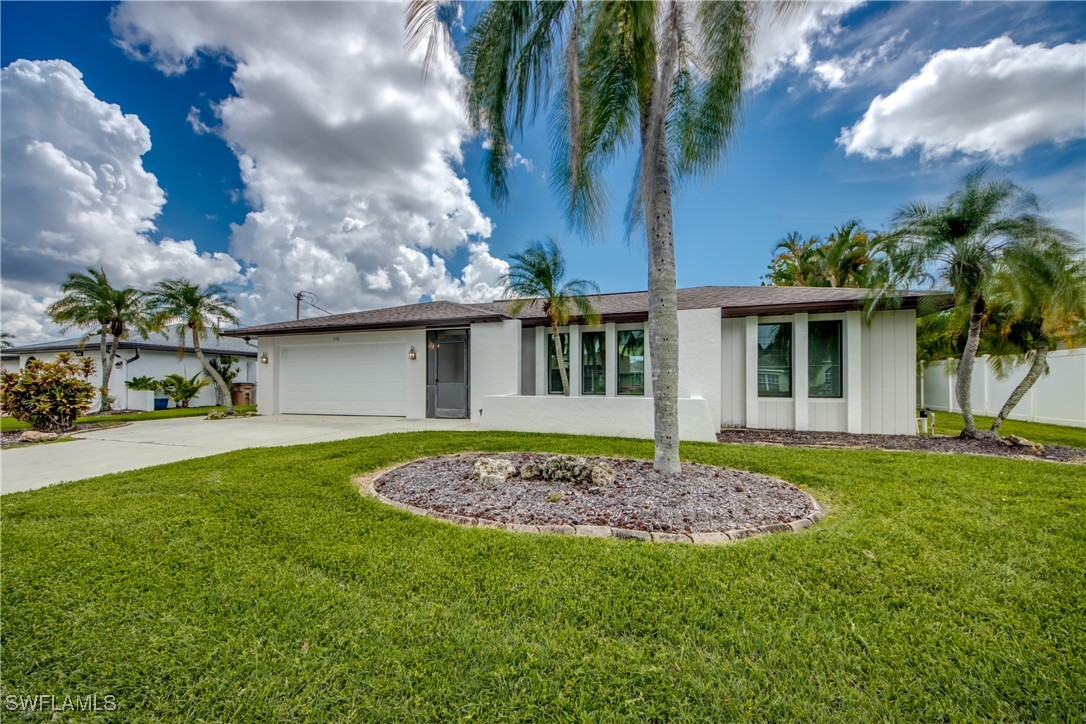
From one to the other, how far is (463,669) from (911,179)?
46.8 ft

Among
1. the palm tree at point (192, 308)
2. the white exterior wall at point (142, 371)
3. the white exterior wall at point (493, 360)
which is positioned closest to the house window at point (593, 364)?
the white exterior wall at point (493, 360)

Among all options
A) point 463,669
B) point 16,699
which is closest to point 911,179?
point 463,669

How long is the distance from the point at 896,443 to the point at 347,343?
14735 millimetres

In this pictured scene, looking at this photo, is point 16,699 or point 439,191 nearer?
point 16,699

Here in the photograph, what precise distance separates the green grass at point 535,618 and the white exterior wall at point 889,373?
19.2 ft

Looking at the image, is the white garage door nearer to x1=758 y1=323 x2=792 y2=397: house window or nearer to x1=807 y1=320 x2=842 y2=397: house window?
x1=758 y1=323 x2=792 y2=397: house window

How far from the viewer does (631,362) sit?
1134 cm

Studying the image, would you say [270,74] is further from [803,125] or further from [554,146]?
[803,125]

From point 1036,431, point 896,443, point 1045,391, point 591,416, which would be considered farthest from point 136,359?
point 1045,391

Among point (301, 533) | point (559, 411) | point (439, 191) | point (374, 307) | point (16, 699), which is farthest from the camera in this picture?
point (374, 307)

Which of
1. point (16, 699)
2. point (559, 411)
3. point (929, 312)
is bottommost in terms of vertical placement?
point (16, 699)

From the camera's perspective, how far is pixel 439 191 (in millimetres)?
12250

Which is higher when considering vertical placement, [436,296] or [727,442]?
[436,296]

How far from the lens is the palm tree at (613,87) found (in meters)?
4.32
